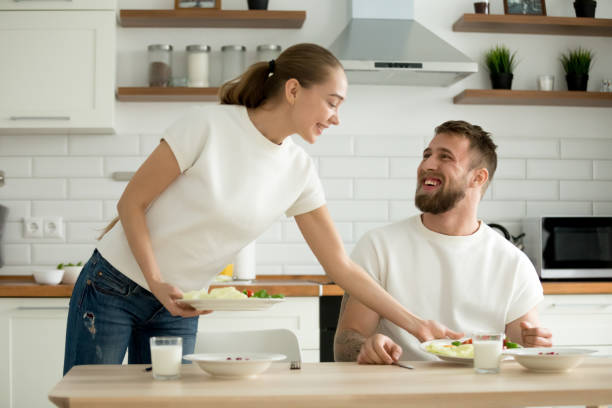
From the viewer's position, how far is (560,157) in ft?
12.8

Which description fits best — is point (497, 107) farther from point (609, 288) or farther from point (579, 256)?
point (609, 288)

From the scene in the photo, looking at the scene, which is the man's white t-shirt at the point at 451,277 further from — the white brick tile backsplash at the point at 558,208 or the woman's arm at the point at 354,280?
the white brick tile backsplash at the point at 558,208

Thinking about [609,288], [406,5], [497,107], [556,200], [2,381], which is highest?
A: [406,5]

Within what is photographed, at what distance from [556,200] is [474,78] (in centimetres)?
76

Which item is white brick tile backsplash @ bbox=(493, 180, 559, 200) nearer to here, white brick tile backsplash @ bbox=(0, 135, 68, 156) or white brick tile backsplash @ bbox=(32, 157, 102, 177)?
white brick tile backsplash @ bbox=(32, 157, 102, 177)

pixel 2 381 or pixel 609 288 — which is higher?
pixel 609 288

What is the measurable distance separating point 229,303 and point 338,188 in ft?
7.68

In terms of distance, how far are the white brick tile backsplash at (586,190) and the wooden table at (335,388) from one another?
2.50 m

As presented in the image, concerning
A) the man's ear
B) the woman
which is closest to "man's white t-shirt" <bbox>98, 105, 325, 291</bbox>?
the woman

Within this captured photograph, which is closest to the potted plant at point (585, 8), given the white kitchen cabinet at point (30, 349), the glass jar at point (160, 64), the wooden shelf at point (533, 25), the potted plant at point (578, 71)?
the wooden shelf at point (533, 25)

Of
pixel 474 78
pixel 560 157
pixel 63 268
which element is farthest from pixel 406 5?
pixel 63 268

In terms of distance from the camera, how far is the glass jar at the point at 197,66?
11.9ft

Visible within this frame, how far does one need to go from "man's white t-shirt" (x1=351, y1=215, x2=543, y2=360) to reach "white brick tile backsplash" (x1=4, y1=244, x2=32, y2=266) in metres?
2.11

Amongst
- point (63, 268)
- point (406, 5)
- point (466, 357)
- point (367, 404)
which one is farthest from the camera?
point (406, 5)
